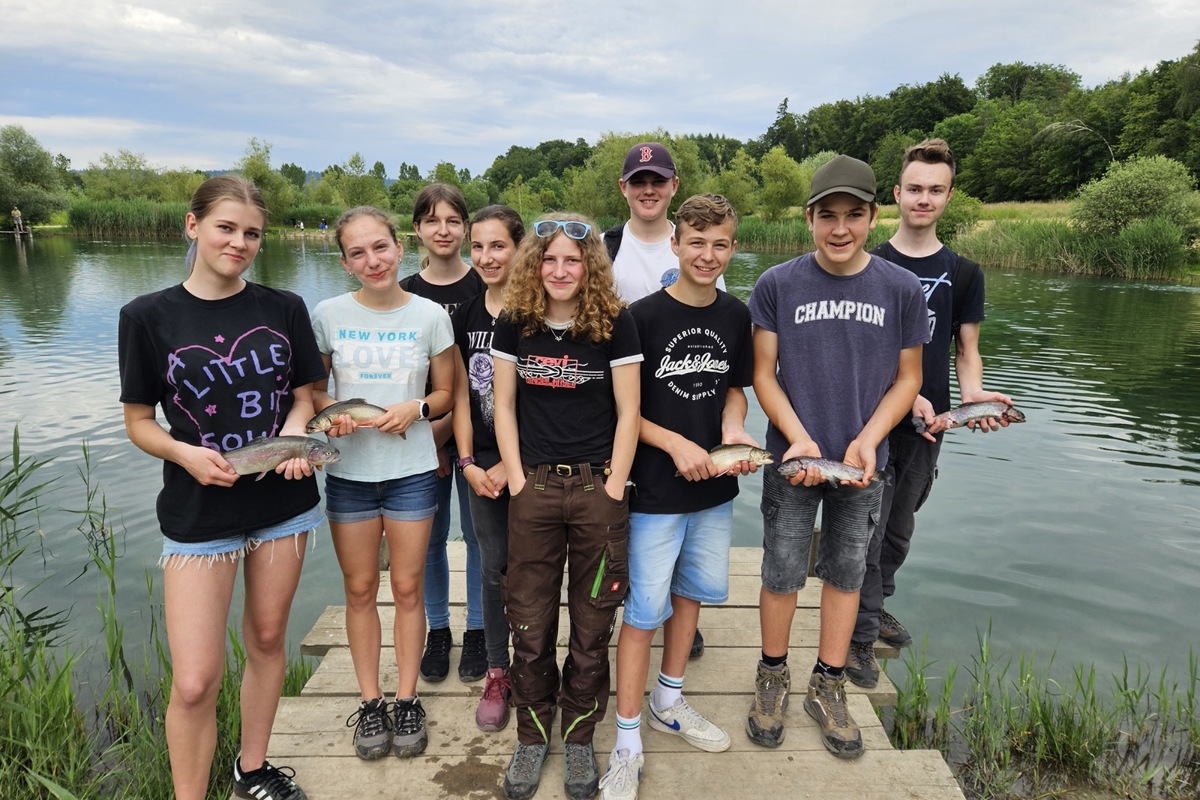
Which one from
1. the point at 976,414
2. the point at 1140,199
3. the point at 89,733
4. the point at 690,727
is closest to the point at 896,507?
the point at 976,414

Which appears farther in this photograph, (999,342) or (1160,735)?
(999,342)

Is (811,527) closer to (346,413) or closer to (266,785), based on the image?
(346,413)

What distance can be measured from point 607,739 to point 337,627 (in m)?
1.96

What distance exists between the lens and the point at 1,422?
30.6ft

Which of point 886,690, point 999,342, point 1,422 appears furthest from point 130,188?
point 886,690

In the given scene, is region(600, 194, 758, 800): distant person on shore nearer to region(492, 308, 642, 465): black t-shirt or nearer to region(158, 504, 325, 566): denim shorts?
region(492, 308, 642, 465): black t-shirt

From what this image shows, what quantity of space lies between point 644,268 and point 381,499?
1850 millimetres

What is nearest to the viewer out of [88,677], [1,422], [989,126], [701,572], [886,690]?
[701,572]

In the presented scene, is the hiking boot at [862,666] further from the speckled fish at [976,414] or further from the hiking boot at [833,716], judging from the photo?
the speckled fish at [976,414]

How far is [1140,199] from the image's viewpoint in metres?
29.8

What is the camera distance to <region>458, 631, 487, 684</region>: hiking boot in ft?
11.6

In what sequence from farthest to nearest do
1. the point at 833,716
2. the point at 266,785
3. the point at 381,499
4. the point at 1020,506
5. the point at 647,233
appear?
the point at 1020,506
the point at 647,233
the point at 833,716
the point at 381,499
the point at 266,785

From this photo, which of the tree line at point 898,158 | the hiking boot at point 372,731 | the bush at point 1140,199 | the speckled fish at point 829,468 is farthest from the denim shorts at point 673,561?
the tree line at point 898,158

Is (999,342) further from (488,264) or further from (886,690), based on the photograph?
(488,264)
